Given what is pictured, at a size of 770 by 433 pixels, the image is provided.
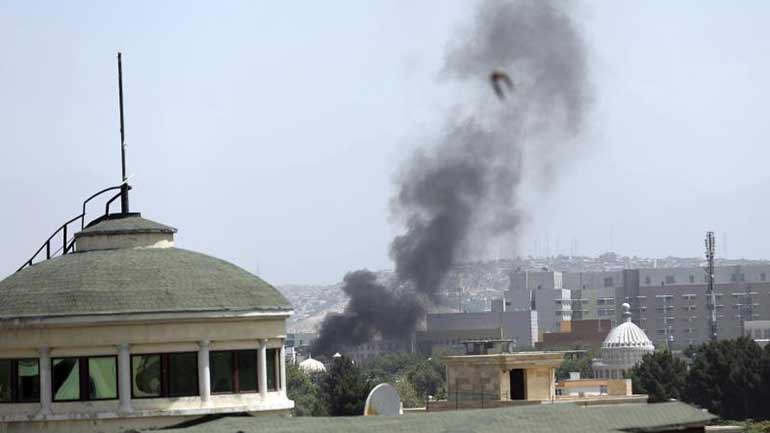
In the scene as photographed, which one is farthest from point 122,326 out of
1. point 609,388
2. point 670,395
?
point 670,395

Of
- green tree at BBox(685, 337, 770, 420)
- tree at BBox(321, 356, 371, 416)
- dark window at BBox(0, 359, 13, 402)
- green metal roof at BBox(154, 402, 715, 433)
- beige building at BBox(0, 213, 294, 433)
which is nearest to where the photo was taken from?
green metal roof at BBox(154, 402, 715, 433)

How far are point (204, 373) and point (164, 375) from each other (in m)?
0.90

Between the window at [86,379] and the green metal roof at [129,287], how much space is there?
126 cm

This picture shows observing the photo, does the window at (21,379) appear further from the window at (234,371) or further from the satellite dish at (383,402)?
the satellite dish at (383,402)

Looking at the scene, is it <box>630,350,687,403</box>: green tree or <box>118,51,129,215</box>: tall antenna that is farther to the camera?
<box>630,350,687,403</box>: green tree

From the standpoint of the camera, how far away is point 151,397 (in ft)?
148

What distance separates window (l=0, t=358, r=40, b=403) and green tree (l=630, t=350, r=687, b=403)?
13137 cm

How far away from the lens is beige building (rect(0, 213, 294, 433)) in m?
45.0

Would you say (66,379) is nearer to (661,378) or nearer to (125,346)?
(125,346)

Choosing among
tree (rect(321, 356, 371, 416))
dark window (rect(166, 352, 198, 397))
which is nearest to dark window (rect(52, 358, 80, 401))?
dark window (rect(166, 352, 198, 397))

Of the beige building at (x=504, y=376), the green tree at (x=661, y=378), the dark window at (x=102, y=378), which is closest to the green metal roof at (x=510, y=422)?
the dark window at (x=102, y=378)

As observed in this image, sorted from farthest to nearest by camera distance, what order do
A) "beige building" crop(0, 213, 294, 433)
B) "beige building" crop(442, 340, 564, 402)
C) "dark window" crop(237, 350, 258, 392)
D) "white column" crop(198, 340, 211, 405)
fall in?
"beige building" crop(442, 340, 564, 402) → "dark window" crop(237, 350, 258, 392) → "white column" crop(198, 340, 211, 405) → "beige building" crop(0, 213, 294, 433)

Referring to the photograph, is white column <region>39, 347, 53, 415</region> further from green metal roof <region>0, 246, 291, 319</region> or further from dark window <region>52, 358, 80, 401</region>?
green metal roof <region>0, 246, 291, 319</region>

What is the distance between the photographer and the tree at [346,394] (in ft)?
509
